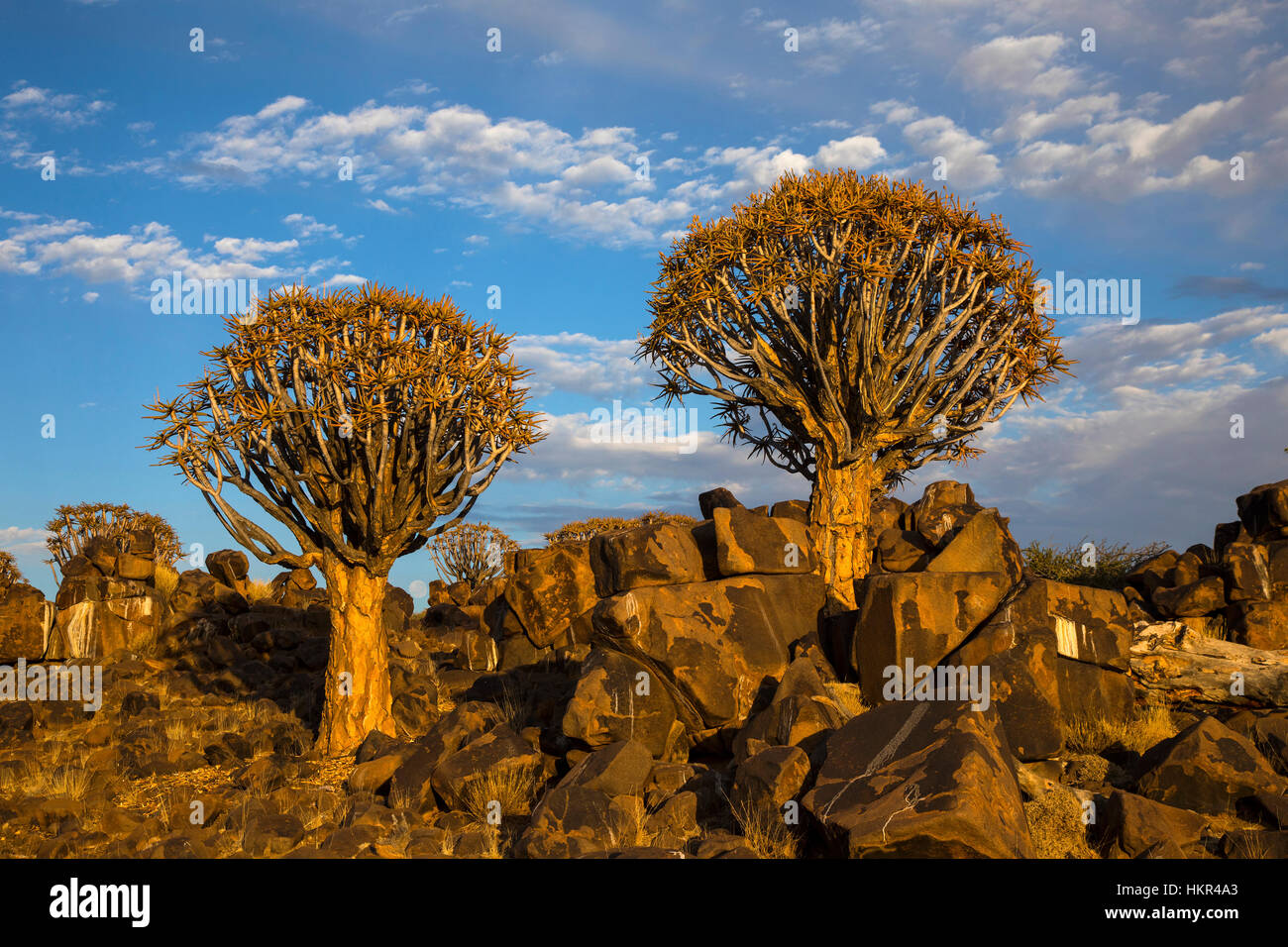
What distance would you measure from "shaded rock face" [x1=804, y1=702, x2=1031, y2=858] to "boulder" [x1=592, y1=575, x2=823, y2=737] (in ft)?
8.76

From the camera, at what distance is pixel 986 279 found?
17.0 metres

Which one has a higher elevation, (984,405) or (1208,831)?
(984,405)

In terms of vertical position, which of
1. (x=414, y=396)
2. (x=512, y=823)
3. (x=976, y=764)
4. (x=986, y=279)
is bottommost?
(x=512, y=823)

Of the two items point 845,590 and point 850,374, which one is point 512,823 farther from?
point 850,374

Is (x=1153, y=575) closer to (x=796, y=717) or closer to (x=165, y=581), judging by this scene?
(x=796, y=717)

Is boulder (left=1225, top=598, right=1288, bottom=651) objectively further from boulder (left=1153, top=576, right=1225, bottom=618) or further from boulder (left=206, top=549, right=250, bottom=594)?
boulder (left=206, top=549, right=250, bottom=594)

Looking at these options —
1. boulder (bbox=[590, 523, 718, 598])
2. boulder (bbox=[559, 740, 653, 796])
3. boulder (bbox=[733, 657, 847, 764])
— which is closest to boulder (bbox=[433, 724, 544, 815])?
boulder (bbox=[559, 740, 653, 796])

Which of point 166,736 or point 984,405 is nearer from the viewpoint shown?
point 166,736

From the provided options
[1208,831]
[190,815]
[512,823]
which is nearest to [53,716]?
[190,815]

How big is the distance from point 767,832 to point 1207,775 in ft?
14.5

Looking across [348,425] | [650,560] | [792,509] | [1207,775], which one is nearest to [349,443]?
[348,425]
